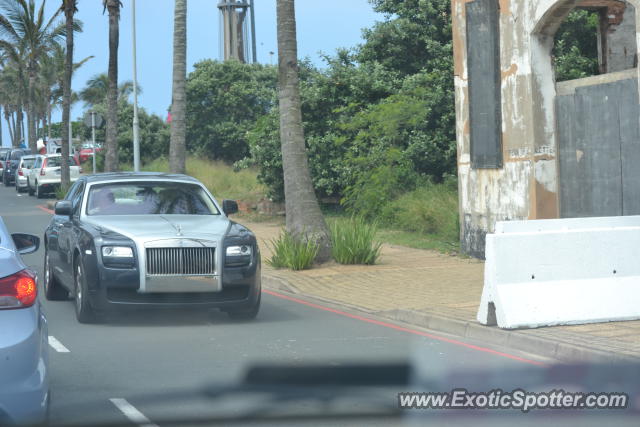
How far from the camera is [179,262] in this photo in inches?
428

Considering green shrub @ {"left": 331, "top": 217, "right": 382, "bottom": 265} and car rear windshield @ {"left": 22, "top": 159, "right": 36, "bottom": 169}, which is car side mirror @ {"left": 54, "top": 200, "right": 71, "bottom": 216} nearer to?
green shrub @ {"left": 331, "top": 217, "right": 382, "bottom": 265}

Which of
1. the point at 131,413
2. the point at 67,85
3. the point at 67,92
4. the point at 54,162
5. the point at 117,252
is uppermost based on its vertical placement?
the point at 67,85

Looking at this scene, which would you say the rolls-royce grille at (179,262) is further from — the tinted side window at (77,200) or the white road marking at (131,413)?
the white road marking at (131,413)

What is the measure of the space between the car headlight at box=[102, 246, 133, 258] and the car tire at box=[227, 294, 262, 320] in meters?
1.50

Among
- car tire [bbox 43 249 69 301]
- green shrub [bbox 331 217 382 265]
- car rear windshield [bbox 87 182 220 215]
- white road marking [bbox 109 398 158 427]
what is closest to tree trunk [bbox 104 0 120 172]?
green shrub [bbox 331 217 382 265]

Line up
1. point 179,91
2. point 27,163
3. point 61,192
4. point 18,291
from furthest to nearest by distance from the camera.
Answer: point 27,163 < point 61,192 < point 179,91 < point 18,291

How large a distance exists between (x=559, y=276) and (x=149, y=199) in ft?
16.9

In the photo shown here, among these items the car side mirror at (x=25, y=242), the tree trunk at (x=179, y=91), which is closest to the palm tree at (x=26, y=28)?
the tree trunk at (x=179, y=91)

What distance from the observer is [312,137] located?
26594mm

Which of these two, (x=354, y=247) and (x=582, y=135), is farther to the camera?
(x=354, y=247)

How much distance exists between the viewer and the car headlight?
1081 centimetres

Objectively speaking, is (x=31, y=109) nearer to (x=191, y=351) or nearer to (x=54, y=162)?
(x=54, y=162)

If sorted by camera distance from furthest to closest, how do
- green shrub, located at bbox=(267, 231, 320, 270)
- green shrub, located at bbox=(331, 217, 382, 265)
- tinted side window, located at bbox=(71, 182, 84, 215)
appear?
green shrub, located at bbox=(331, 217, 382, 265) < green shrub, located at bbox=(267, 231, 320, 270) < tinted side window, located at bbox=(71, 182, 84, 215)

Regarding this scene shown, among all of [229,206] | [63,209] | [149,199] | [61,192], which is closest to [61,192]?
[61,192]
